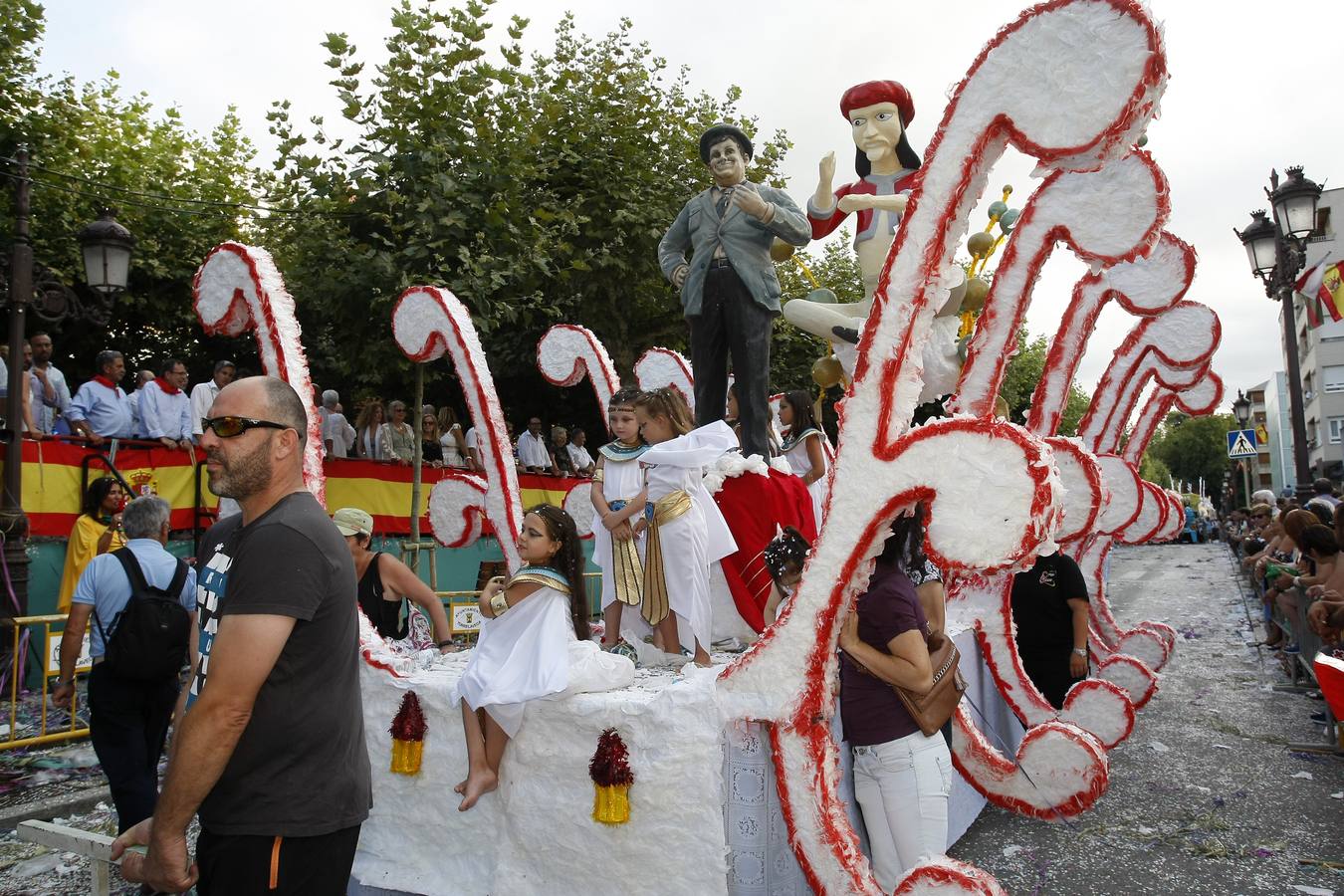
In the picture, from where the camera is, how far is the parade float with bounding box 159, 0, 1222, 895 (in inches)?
84.9

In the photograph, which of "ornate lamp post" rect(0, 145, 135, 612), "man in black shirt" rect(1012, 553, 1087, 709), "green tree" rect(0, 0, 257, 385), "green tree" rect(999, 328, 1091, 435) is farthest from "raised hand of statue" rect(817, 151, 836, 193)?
"green tree" rect(999, 328, 1091, 435)

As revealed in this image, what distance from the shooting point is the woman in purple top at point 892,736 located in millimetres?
2779

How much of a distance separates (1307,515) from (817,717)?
21.8 feet

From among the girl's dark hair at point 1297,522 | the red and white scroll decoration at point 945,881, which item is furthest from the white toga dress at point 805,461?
the girl's dark hair at point 1297,522

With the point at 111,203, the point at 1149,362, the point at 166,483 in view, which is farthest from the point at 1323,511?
the point at 111,203

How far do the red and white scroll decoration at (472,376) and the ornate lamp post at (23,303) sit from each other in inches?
181

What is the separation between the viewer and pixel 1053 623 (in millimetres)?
5469

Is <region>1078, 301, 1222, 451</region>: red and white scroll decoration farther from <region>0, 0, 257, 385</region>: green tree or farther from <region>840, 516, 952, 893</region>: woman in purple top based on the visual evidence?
<region>0, 0, 257, 385</region>: green tree

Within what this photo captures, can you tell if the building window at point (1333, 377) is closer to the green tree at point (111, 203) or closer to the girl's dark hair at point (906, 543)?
the green tree at point (111, 203)

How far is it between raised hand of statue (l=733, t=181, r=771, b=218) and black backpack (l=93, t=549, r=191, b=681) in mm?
2927

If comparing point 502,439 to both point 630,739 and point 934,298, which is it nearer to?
point 630,739

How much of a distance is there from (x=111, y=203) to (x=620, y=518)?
1436cm

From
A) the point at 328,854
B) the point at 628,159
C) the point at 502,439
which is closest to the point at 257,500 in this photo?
the point at 328,854

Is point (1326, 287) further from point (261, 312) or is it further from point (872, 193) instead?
point (261, 312)
